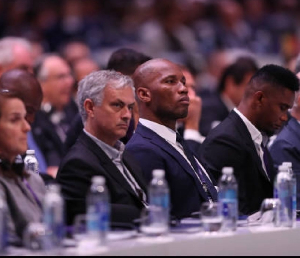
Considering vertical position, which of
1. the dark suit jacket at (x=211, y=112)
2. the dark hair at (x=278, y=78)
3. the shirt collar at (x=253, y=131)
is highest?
the dark suit jacket at (x=211, y=112)

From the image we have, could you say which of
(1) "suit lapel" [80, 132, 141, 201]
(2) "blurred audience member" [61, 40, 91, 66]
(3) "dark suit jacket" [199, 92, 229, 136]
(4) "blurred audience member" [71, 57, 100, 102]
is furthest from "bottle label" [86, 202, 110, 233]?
(2) "blurred audience member" [61, 40, 91, 66]

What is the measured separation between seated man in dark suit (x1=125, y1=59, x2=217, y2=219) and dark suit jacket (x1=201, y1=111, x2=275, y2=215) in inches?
8.6

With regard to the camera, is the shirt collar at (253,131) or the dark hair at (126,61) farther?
the dark hair at (126,61)

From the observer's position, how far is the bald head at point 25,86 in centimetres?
531

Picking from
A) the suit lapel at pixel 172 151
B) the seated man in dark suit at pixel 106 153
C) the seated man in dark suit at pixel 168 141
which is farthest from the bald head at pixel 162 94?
the seated man in dark suit at pixel 106 153

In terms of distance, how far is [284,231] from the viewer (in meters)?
4.01

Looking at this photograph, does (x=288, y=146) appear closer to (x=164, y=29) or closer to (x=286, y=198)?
(x=286, y=198)

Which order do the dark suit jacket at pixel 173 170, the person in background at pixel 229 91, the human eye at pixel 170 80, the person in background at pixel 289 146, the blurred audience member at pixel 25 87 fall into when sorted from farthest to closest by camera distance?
the person in background at pixel 229 91 < the person in background at pixel 289 146 < the blurred audience member at pixel 25 87 < the human eye at pixel 170 80 < the dark suit jacket at pixel 173 170

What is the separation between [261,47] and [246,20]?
64 cm

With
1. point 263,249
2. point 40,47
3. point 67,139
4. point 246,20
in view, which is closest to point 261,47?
point 246,20

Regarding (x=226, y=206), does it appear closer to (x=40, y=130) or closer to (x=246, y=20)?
(x=40, y=130)

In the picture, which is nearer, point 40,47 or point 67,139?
point 67,139

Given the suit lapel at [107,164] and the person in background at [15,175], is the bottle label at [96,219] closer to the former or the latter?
the person in background at [15,175]

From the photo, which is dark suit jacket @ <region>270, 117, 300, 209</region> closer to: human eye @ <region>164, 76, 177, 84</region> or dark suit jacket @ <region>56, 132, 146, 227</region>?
human eye @ <region>164, 76, 177, 84</region>
